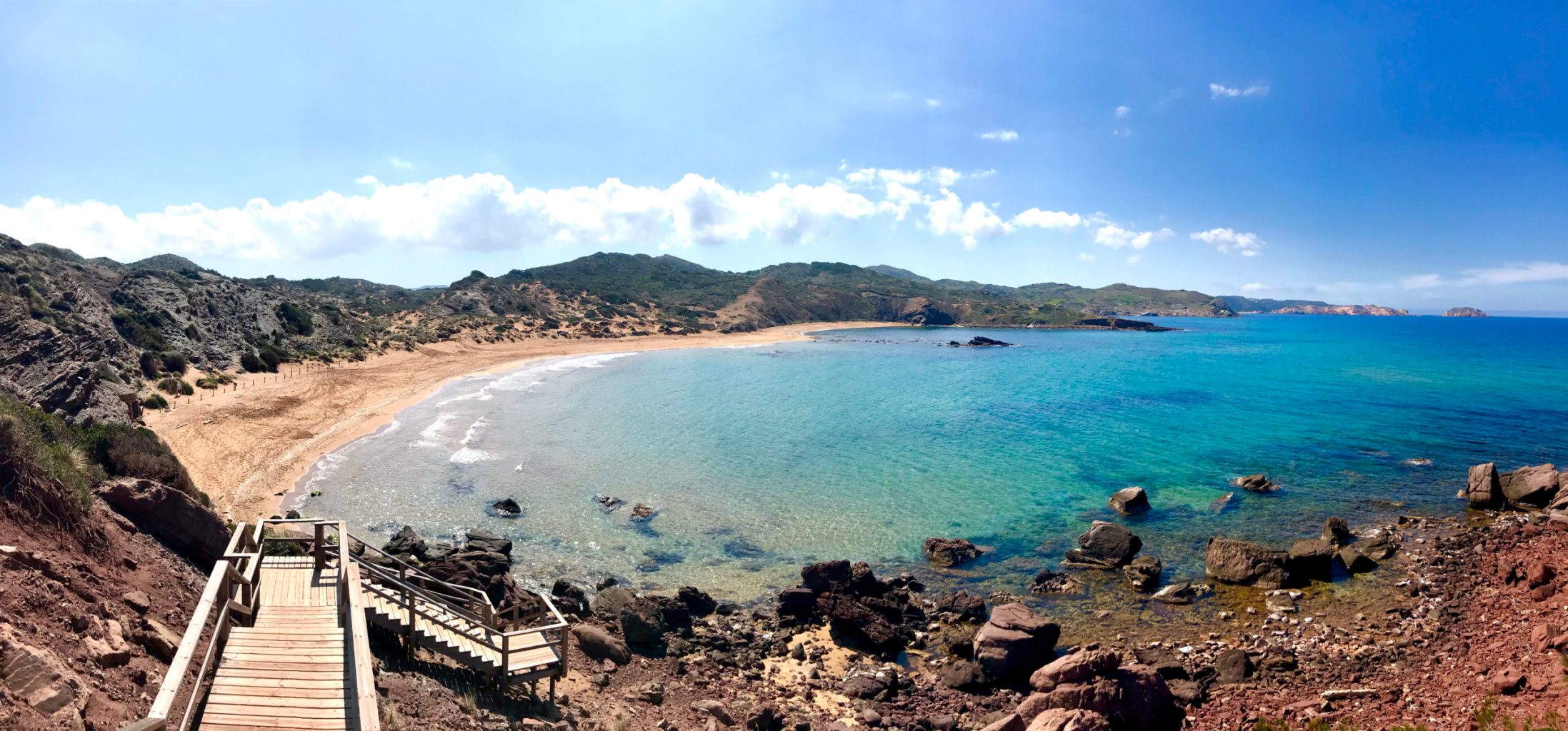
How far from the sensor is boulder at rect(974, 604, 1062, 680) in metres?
16.2

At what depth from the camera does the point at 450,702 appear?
37.9 ft

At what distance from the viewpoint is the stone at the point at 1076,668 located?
14039mm

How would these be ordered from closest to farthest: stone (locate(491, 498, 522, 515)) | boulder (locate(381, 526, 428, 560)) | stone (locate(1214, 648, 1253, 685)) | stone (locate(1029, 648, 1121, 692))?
stone (locate(1029, 648, 1121, 692)) < stone (locate(1214, 648, 1253, 685)) < boulder (locate(381, 526, 428, 560)) < stone (locate(491, 498, 522, 515))

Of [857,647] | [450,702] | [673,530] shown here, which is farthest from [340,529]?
[673,530]

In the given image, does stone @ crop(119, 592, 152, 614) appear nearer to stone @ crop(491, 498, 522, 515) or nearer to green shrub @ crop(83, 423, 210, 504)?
green shrub @ crop(83, 423, 210, 504)

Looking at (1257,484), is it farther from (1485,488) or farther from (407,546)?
(407,546)

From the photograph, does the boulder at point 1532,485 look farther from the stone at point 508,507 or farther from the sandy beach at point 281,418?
the sandy beach at point 281,418

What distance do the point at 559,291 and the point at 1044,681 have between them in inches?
5603

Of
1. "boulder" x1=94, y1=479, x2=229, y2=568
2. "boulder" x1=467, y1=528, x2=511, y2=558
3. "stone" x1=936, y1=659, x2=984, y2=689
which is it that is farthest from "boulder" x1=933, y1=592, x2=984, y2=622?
"boulder" x1=94, y1=479, x2=229, y2=568

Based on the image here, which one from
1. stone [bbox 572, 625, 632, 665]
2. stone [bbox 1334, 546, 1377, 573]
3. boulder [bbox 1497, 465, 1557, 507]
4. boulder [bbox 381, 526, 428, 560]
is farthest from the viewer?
boulder [bbox 1497, 465, 1557, 507]

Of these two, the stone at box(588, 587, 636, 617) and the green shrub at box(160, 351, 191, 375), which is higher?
the green shrub at box(160, 351, 191, 375)

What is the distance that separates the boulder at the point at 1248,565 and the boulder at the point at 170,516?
26.8m

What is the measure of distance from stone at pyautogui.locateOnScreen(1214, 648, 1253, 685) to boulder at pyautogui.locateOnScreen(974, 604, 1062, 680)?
358cm

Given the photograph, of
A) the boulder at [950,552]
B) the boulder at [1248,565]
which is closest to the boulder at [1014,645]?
the boulder at [950,552]
